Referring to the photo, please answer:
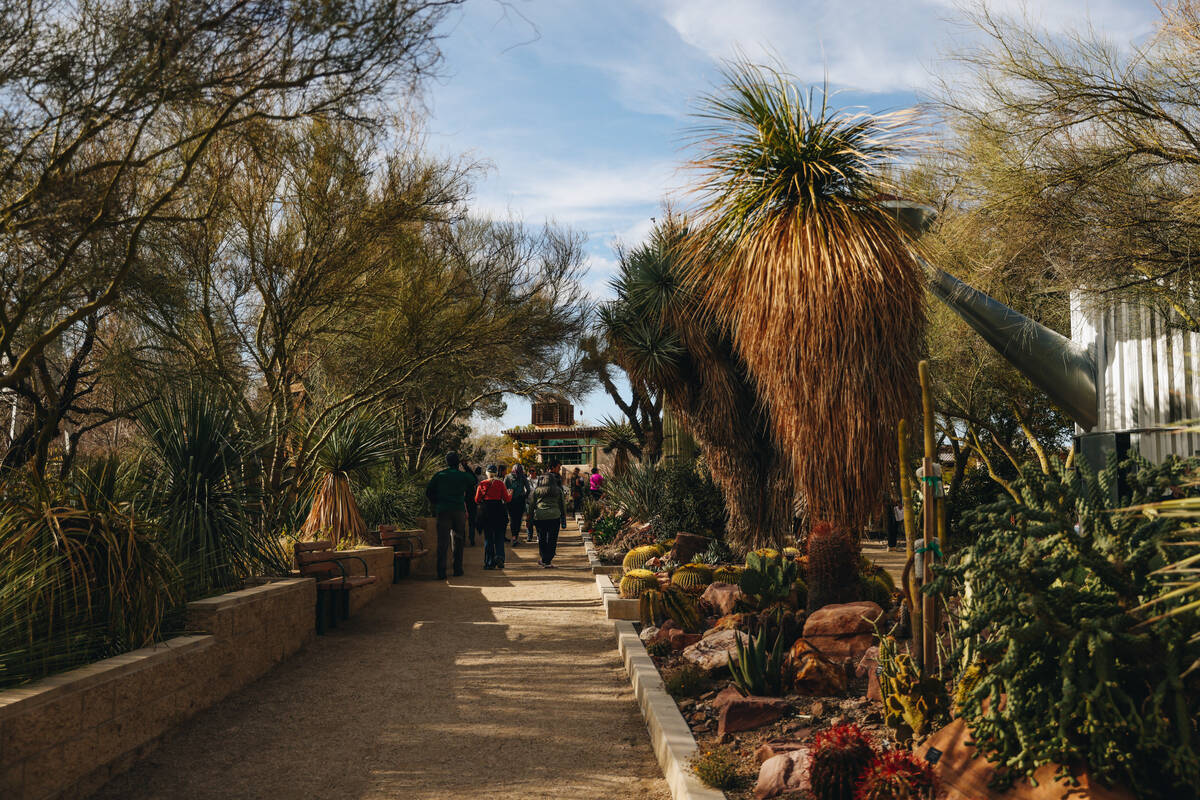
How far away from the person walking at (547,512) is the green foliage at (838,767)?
33.8 feet

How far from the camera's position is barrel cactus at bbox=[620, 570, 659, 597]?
9.66 meters

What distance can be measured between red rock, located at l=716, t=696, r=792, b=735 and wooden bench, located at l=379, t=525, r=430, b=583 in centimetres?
788

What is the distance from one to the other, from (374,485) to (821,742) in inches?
476

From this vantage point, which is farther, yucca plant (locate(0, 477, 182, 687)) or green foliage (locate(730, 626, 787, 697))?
green foliage (locate(730, 626, 787, 697))

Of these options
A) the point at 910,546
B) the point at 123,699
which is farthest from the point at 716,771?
the point at 123,699

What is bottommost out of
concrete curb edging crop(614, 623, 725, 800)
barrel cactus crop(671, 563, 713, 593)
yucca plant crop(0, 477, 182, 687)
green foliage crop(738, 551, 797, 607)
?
concrete curb edging crop(614, 623, 725, 800)

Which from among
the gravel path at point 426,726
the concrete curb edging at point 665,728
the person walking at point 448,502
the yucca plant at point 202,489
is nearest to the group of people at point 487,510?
the person walking at point 448,502

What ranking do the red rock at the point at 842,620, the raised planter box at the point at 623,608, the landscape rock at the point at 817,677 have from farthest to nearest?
the raised planter box at the point at 623,608, the red rock at the point at 842,620, the landscape rock at the point at 817,677

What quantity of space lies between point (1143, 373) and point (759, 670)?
6545 millimetres

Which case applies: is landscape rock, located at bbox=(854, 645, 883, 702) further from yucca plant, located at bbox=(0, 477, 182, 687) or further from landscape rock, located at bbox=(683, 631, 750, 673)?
yucca plant, located at bbox=(0, 477, 182, 687)

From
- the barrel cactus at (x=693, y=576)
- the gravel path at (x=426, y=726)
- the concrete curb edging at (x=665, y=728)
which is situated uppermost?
the barrel cactus at (x=693, y=576)

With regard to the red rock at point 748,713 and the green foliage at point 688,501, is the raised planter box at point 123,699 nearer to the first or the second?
the red rock at point 748,713

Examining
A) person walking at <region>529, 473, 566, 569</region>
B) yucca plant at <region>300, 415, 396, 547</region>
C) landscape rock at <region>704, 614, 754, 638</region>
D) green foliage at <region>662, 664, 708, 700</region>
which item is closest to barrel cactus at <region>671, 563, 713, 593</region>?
landscape rock at <region>704, 614, 754, 638</region>

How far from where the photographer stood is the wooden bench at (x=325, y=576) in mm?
8586
